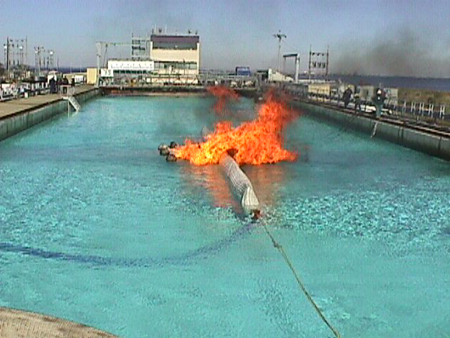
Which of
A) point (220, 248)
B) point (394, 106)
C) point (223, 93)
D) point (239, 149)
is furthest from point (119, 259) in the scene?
point (223, 93)

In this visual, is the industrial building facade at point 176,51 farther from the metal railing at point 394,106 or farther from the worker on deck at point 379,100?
the worker on deck at point 379,100

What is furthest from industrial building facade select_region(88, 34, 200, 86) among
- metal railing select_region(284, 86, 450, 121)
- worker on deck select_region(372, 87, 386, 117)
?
worker on deck select_region(372, 87, 386, 117)

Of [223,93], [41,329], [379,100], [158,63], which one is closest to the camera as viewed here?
[41,329]

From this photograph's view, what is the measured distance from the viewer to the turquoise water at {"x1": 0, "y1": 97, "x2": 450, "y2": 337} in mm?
7883

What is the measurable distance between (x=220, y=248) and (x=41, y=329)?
6.26 m

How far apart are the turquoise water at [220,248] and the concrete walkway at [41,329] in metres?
2.72

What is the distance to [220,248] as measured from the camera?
10617 mm

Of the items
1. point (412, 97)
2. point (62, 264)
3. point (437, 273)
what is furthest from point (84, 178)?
point (412, 97)

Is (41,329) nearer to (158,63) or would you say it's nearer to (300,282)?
Result: (300,282)

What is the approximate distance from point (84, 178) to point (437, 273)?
10181 mm

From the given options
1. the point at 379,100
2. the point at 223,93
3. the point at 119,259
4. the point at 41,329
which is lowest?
the point at 119,259

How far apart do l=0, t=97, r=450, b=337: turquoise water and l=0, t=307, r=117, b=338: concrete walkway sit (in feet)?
8.91

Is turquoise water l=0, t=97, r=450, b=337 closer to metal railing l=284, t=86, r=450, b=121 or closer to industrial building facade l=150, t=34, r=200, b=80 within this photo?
metal railing l=284, t=86, r=450, b=121

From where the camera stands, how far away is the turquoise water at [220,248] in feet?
25.9
